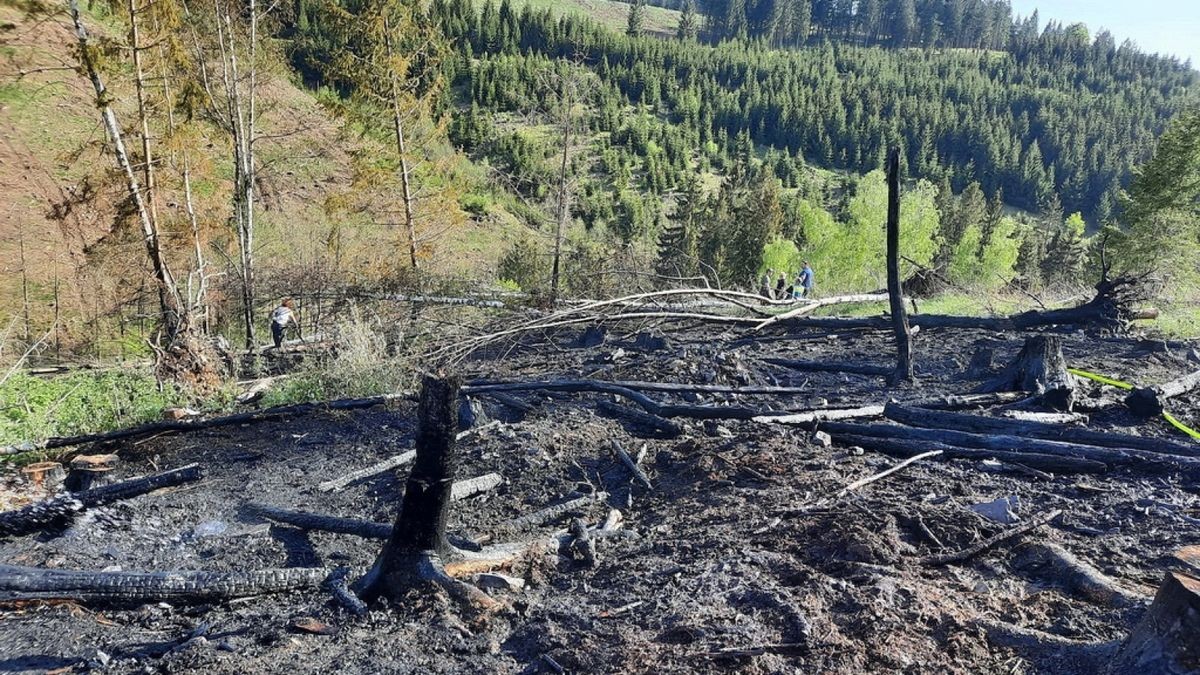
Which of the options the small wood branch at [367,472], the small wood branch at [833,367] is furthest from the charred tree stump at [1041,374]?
the small wood branch at [367,472]

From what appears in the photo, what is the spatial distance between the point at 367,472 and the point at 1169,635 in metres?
5.84

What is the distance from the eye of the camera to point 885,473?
4805 mm

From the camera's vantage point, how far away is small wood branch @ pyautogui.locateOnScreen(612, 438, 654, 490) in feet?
18.2

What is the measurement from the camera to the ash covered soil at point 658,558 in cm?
293

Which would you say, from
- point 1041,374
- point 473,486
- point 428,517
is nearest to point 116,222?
point 473,486

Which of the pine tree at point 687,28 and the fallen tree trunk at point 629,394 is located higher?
the pine tree at point 687,28

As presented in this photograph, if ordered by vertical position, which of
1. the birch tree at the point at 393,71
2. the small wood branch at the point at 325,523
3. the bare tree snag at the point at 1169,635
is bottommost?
the small wood branch at the point at 325,523

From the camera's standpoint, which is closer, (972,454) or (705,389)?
(972,454)

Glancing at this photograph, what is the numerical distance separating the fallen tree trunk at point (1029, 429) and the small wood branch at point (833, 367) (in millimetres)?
2694

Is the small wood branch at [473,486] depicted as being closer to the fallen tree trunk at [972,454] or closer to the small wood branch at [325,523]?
the small wood branch at [325,523]

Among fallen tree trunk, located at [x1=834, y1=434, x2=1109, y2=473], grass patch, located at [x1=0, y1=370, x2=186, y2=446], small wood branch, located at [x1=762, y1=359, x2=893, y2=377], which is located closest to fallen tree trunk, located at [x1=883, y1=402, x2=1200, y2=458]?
fallen tree trunk, located at [x1=834, y1=434, x2=1109, y2=473]

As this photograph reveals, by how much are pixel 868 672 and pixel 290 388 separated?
9.43 metres

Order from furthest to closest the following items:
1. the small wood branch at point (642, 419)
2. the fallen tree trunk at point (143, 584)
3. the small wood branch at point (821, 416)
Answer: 1. the small wood branch at point (642, 419)
2. the small wood branch at point (821, 416)
3. the fallen tree trunk at point (143, 584)

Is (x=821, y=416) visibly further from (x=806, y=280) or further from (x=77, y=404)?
(x=806, y=280)
